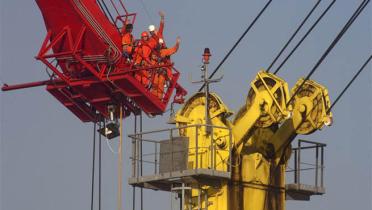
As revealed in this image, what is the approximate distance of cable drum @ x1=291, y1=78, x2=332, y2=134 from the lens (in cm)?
4800

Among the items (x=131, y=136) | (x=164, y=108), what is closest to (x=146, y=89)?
(x=164, y=108)

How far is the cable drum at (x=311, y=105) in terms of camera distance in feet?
157

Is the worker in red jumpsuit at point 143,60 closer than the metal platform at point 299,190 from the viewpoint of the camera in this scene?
No

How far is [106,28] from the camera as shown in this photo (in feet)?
176

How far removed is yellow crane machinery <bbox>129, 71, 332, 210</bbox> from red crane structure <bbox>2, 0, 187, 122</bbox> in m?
4.35

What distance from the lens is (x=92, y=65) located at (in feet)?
174

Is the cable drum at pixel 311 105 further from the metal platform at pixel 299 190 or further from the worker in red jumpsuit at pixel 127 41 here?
the worker in red jumpsuit at pixel 127 41

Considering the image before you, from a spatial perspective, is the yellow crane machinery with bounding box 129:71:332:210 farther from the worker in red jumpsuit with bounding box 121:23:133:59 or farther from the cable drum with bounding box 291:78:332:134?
the worker in red jumpsuit with bounding box 121:23:133:59

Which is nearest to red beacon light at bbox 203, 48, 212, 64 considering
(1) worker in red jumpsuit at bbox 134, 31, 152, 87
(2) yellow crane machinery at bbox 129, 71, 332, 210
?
(2) yellow crane machinery at bbox 129, 71, 332, 210

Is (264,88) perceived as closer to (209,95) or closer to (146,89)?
(209,95)

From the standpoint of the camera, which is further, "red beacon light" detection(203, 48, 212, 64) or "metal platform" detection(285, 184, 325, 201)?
"metal platform" detection(285, 184, 325, 201)

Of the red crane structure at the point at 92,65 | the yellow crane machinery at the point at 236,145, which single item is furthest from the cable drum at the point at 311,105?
the red crane structure at the point at 92,65

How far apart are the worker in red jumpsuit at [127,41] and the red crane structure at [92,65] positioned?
0.17 metres

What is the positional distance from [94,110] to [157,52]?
288cm
